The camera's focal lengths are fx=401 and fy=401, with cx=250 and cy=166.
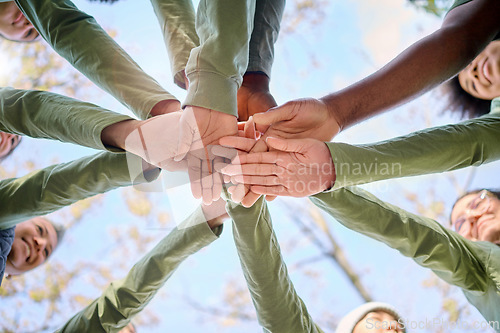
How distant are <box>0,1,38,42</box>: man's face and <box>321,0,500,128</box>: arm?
4.35 feet

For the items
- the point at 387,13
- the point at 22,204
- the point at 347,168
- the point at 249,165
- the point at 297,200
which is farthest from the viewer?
the point at 297,200

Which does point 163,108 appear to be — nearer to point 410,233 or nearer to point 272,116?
point 272,116

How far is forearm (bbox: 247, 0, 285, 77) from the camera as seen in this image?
51.9 inches

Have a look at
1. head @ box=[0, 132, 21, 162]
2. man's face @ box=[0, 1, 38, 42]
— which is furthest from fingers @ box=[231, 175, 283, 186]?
man's face @ box=[0, 1, 38, 42]

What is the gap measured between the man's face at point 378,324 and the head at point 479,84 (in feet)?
2.73

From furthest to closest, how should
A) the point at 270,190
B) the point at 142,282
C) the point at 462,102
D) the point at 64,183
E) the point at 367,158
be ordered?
the point at 462,102
the point at 142,282
the point at 64,183
the point at 270,190
the point at 367,158

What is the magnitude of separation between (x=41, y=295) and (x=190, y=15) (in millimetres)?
1716

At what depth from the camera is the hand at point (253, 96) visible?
1306mm

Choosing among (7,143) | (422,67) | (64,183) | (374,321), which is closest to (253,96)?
(422,67)

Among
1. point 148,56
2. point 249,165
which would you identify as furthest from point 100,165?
point 148,56

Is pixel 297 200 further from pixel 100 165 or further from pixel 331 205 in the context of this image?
pixel 100 165

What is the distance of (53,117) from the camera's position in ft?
3.39

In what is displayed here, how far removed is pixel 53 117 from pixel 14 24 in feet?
2.94

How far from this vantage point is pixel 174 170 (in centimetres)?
114
